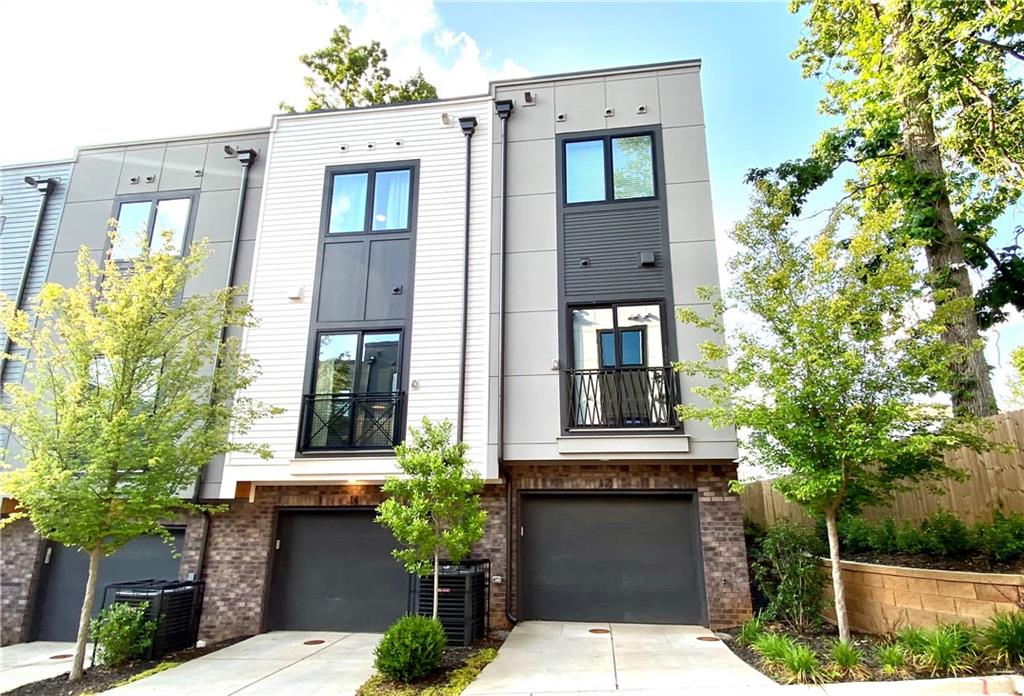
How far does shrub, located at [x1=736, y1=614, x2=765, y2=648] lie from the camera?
22.5 ft

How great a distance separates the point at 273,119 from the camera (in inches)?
436

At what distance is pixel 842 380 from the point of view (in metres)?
6.27

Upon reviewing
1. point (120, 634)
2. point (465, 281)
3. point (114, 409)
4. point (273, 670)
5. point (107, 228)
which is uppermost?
point (107, 228)

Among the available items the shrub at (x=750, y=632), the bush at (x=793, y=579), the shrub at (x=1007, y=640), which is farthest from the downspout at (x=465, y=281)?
the shrub at (x=1007, y=640)

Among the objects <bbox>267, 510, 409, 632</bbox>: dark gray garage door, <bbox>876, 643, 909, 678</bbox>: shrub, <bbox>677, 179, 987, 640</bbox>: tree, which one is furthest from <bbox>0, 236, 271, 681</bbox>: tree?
<bbox>876, 643, 909, 678</bbox>: shrub

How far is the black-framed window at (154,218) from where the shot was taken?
10.7 meters

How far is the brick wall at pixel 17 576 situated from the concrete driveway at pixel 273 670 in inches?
173

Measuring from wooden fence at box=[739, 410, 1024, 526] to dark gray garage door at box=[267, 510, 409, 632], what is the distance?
5.91 m

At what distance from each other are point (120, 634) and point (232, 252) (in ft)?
20.9

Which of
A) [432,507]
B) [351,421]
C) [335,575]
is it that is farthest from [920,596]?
[335,575]

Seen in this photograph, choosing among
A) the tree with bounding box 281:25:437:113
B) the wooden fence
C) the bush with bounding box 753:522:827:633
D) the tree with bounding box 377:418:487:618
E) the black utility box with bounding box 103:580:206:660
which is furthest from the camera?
the tree with bounding box 281:25:437:113

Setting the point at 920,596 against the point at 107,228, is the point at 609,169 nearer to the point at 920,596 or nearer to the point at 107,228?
the point at 920,596

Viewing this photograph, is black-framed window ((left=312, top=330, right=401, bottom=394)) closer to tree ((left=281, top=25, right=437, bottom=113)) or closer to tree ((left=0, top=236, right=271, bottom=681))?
tree ((left=0, top=236, right=271, bottom=681))

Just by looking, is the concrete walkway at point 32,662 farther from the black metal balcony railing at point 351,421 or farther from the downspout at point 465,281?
the downspout at point 465,281
